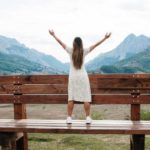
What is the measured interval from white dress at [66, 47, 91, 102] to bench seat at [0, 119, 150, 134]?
507 millimetres

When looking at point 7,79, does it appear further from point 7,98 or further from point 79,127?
point 79,127

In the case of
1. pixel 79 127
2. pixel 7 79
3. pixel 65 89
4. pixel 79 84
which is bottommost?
pixel 79 127

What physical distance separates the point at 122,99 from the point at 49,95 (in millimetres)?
1462

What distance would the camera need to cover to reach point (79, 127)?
26.2 ft

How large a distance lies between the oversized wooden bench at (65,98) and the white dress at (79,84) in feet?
0.80

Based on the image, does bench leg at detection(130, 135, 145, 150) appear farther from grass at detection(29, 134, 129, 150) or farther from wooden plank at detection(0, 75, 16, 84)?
grass at detection(29, 134, 129, 150)

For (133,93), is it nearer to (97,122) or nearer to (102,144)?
(97,122)

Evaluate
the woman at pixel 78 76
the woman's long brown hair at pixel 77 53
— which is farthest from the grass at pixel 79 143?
the woman's long brown hair at pixel 77 53

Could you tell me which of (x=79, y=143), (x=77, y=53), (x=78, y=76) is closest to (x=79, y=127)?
(x=78, y=76)

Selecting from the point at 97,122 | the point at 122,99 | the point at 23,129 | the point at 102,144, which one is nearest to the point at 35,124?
the point at 23,129

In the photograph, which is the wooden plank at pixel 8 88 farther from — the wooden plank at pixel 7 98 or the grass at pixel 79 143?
the grass at pixel 79 143

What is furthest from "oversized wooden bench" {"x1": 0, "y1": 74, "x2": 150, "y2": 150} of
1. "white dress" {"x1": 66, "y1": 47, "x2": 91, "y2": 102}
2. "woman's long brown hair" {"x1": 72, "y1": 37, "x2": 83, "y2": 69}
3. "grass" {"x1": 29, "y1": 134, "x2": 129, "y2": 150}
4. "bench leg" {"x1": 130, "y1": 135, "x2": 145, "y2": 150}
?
"grass" {"x1": 29, "y1": 134, "x2": 129, "y2": 150}

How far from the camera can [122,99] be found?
344 inches

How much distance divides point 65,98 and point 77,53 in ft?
3.23
